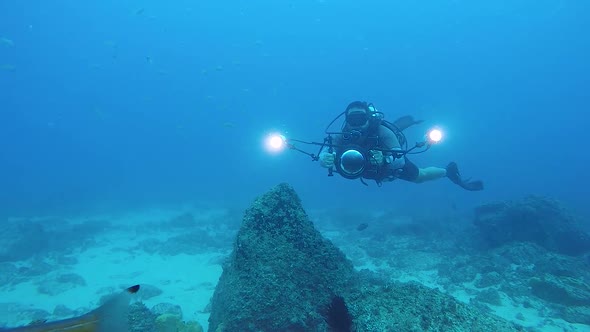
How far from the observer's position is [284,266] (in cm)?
446

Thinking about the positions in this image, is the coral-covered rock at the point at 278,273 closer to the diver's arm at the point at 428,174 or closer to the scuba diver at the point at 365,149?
the scuba diver at the point at 365,149

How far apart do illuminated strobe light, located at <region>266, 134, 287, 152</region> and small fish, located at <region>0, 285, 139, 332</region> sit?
6136 millimetres

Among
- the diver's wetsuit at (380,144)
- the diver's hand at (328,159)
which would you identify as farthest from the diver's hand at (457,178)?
the diver's hand at (328,159)

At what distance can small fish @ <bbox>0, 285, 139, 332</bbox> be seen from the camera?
1400 mm

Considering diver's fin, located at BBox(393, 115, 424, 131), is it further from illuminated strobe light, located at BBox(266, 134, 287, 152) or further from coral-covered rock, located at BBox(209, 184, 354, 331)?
coral-covered rock, located at BBox(209, 184, 354, 331)

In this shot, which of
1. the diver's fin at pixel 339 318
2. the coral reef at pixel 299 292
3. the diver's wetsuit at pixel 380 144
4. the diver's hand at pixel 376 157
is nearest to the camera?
the coral reef at pixel 299 292

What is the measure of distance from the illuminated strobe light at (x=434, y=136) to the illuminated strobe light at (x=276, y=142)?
358 cm

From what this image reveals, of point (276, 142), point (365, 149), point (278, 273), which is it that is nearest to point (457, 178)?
point (365, 149)

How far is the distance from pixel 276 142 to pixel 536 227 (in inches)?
487

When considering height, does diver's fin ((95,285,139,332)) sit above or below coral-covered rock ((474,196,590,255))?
above

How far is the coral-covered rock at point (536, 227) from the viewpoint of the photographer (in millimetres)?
13367

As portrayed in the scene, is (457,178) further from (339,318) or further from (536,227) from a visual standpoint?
(339,318)

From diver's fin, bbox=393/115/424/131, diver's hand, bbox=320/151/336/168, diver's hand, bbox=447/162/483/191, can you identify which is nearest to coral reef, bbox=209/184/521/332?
diver's hand, bbox=320/151/336/168

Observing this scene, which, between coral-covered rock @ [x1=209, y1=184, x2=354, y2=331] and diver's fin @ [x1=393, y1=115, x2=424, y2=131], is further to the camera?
diver's fin @ [x1=393, y1=115, x2=424, y2=131]
